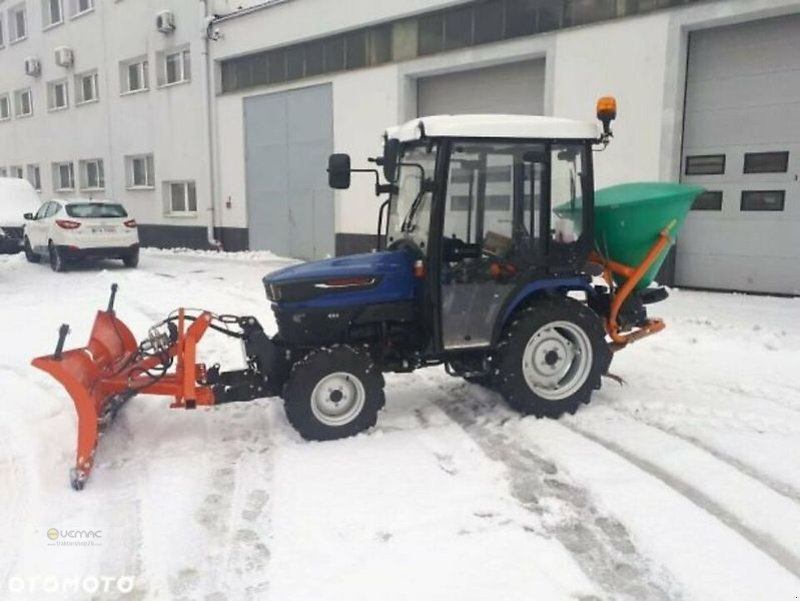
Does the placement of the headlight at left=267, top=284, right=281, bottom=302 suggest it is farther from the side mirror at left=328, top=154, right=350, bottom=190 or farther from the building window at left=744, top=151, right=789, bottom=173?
the building window at left=744, top=151, right=789, bottom=173

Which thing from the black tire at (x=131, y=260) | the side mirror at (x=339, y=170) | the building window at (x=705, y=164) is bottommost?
the black tire at (x=131, y=260)

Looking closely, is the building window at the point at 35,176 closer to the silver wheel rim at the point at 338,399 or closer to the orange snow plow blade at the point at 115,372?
the orange snow plow blade at the point at 115,372

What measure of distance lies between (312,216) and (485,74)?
5.36 meters

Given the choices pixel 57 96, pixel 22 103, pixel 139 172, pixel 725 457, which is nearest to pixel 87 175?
pixel 139 172

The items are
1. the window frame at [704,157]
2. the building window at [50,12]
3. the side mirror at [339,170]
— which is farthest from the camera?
the building window at [50,12]

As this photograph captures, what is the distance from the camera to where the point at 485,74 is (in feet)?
40.2

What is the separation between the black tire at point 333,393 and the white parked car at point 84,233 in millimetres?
10728

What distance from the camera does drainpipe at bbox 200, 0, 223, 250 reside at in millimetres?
17094

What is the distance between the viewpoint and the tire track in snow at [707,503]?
306 cm

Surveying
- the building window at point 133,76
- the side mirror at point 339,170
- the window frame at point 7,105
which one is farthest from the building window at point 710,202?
the window frame at point 7,105

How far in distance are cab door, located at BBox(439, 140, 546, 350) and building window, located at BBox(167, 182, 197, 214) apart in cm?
1552

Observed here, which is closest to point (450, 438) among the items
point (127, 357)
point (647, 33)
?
point (127, 357)

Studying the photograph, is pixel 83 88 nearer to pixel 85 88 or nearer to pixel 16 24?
pixel 85 88

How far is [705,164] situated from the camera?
9891mm
